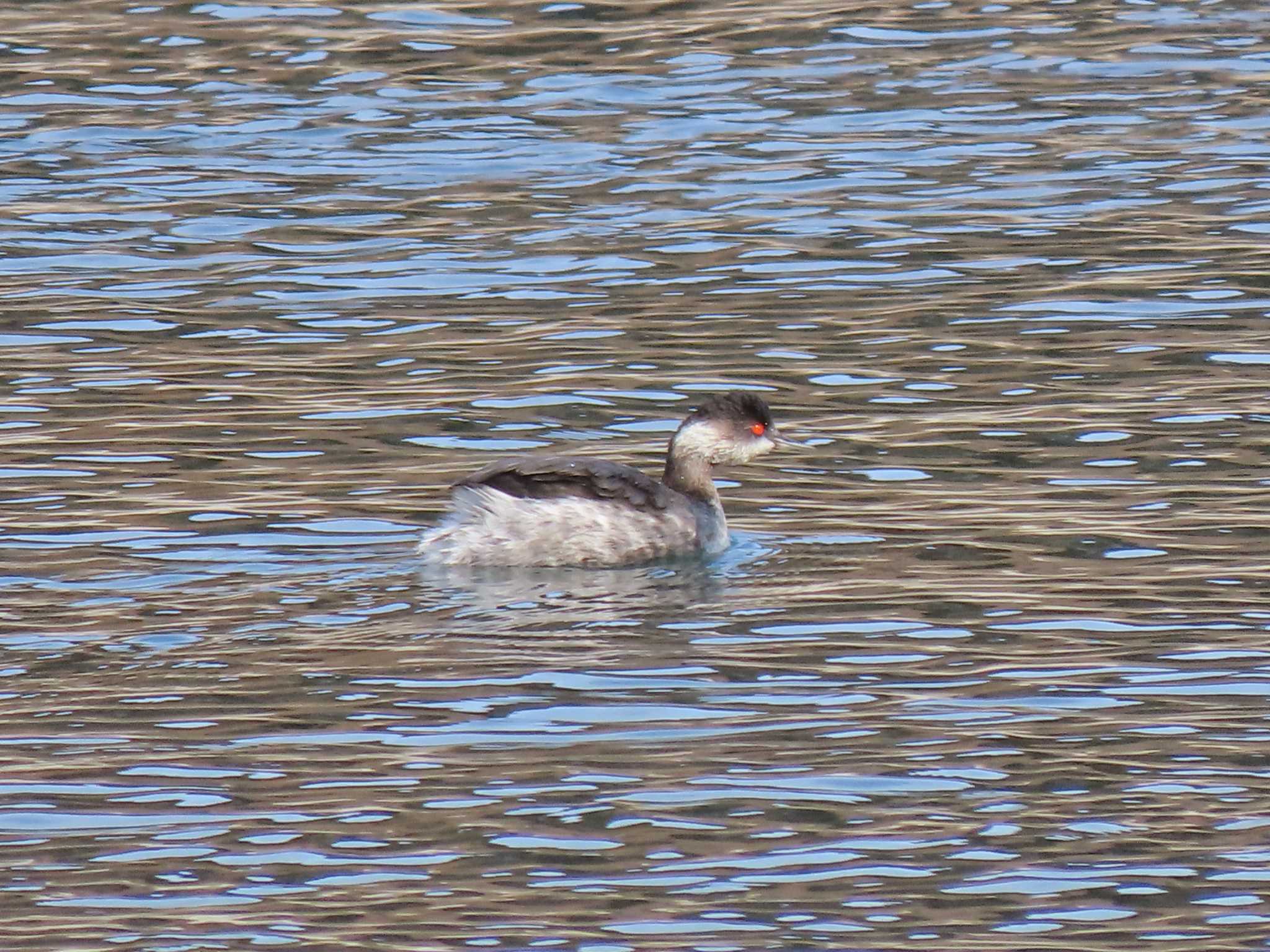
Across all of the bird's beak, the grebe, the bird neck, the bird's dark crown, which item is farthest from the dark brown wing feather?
the bird's beak

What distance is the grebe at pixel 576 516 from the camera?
1043cm

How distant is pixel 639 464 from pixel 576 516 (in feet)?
4.91

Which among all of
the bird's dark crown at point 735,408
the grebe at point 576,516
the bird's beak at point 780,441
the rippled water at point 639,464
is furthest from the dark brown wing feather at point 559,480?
the bird's beak at point 780,441

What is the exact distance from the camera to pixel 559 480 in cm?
1054

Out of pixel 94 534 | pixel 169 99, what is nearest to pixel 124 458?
pixel 94 534

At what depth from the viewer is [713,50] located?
2064 centimetres

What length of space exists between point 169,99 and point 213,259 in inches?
168

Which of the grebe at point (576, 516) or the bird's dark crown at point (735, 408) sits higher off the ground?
the bird's dark crown at point (735, 408)

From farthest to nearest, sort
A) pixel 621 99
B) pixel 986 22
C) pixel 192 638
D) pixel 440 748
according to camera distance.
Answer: pixel 986 22 < pixel 621 99 < pixel 192 638 < pixel 440 748

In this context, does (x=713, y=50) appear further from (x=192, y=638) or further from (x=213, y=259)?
(x=192, y=638)

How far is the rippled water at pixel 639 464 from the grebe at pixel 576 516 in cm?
25

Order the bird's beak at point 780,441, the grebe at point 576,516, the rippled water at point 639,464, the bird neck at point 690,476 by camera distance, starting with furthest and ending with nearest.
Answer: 1. the bird's beak at point 780,441
2. the bird neck at point 690,476
3. the grebe at point 576,516
4. the rippled water at point 639,464

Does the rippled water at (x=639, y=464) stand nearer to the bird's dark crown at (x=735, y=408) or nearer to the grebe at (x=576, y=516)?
the grebe at (x=576, y=516)

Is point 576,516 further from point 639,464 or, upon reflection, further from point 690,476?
point 639,464
